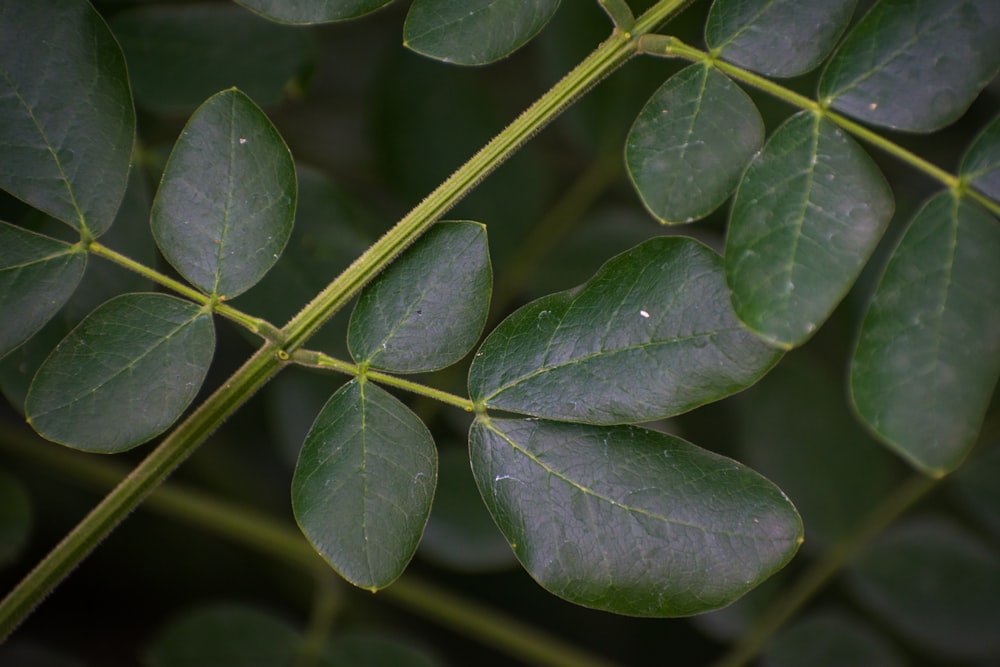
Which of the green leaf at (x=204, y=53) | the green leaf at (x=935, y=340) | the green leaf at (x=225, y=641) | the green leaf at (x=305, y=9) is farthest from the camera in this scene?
the green leaf at (x=225, y=641)

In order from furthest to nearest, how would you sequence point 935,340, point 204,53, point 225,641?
point 225,641
point 204,53
point 935,340

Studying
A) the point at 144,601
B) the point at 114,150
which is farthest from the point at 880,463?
the point at 144,601

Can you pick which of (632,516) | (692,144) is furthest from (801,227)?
(632,516)

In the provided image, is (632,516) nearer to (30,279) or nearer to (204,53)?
(30,279)

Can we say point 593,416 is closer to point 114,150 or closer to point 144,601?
point 114,150

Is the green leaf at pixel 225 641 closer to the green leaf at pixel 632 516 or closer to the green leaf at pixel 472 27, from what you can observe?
the green leaf at pixel 632 516

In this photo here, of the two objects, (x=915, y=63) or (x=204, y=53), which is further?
(x=204, y=53)

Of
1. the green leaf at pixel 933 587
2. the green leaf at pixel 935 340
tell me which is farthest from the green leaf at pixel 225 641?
the green leaf at pixel 935 340
